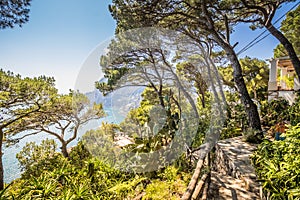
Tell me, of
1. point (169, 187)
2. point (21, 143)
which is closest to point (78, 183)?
point (169, 187)

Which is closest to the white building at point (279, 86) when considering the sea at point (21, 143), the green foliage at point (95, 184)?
the green foliage at point (95, 184)

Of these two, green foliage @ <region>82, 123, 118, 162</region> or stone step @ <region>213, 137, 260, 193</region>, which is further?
green foliage @ <region>82, 123, 118, 162</region>

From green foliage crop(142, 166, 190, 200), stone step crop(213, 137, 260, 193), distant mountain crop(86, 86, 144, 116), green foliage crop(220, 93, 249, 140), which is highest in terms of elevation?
distant mountain crop(86, 86, 144, 116)

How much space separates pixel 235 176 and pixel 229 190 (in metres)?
0.45

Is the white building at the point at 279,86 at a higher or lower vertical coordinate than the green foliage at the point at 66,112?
higher

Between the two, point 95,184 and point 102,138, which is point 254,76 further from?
point 95,184

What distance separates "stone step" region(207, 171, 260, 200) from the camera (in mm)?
2344

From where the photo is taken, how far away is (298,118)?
126 inches

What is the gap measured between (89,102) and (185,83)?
3.96 m

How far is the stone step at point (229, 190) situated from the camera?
2.34 meters

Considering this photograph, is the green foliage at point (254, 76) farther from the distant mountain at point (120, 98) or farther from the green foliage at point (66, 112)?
the green foliage at point (66, 112)

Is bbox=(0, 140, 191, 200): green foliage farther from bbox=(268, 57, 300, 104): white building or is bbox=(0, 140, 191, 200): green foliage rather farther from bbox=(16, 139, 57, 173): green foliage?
bbox=(268, 57, 300, 104): white building

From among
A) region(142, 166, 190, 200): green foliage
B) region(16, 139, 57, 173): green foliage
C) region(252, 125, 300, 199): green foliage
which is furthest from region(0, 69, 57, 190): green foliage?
region(252, 125, 300, 199): green foliage

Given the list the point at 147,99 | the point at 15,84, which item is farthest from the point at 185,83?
the point at 15,84
